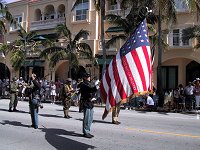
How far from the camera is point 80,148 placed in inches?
352

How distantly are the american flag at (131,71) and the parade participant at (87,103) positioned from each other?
66.0 inches

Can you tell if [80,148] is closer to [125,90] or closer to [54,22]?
[125,90]

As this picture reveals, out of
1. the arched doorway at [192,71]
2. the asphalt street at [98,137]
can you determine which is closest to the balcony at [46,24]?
the arched doorway at [192,71]

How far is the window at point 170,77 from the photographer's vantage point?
100 feet

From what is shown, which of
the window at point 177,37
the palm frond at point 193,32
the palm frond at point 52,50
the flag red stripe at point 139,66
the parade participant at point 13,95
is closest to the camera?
the flag red stripe at point 139,66

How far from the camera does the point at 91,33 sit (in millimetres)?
35375

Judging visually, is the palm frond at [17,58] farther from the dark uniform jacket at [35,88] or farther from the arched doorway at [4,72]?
the dark uniform jacket at [35,88]

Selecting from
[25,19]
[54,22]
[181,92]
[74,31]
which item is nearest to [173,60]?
[181,92]

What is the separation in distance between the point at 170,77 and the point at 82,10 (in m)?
11.7

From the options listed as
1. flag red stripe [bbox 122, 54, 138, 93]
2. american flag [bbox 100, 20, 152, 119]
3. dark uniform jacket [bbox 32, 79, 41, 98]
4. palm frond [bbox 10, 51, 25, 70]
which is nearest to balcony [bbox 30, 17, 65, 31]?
palm frond [bbox 10, 51, 25, 70]

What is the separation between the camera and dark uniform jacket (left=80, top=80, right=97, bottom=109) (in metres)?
10.4

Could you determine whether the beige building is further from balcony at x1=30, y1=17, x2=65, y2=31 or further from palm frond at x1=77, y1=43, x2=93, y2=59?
palm frond at x1=77, y1=43, x2=93, y2=59

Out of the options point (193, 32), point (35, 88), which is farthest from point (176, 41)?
point (35, 88)

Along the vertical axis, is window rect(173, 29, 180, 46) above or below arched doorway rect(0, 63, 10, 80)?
above
